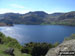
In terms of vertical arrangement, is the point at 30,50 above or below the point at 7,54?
below

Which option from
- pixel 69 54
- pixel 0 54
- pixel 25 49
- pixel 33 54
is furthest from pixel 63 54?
pixel 25 49

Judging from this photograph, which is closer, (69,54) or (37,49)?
(69,54)

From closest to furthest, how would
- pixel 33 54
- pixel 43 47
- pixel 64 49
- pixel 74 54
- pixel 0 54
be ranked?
pixel 74 54, pixel 64 49, pixel 0 54, pixel 33 54, pixel 43 47

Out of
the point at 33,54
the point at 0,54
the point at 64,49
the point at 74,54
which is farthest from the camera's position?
the point at 33,54

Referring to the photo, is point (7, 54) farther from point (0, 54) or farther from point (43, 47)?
point (43, 47)

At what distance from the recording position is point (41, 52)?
40969mm

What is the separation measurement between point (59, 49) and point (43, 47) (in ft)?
106

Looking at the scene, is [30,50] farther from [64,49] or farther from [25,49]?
[64,49]

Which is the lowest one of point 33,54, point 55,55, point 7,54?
point 33,54

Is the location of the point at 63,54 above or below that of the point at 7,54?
above

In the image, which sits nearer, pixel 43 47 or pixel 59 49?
pixel 59 49

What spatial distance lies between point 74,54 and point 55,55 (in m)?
1.37

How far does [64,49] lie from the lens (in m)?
9.77

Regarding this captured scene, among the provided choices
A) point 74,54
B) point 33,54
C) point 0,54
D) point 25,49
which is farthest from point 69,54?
point 25,49
